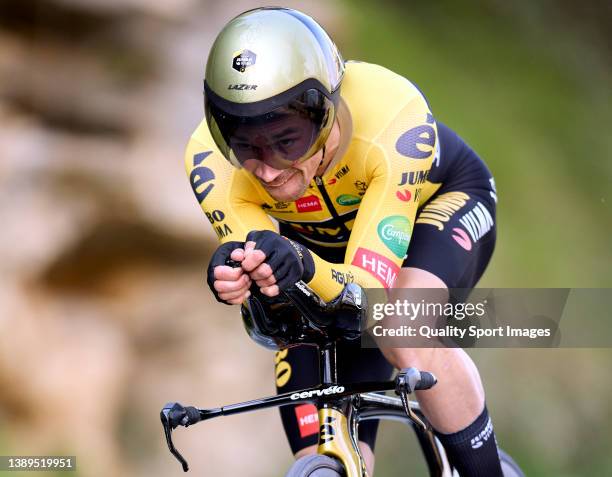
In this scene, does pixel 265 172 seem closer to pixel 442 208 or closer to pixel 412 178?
pixel 412 178

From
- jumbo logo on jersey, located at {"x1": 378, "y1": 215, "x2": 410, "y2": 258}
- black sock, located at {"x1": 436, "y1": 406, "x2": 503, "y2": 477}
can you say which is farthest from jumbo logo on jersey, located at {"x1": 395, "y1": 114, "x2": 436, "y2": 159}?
black sock, located at {"x1": 436, "y1": 406, "x2": 503, "y2": 477}

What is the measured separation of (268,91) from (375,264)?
2.12ft

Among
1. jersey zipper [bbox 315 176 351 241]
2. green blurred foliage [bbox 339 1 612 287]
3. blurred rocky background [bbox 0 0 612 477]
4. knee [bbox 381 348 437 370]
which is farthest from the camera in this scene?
green blurred foliage [bbox 339 1 612 287]

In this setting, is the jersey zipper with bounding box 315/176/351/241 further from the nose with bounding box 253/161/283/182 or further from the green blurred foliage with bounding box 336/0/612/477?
the green blurred foliage with bounding box 336/0/612/477

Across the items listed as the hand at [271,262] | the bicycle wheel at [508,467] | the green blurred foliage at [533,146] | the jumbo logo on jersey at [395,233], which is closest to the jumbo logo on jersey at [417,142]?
the jumbo logo on jersey at [395,233]

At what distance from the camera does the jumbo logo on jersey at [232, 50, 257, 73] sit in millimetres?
3076

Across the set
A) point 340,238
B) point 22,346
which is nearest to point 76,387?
point 22,346

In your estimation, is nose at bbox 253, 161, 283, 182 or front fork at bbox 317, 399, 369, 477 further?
nose at bbox 253, 161, 283, 182

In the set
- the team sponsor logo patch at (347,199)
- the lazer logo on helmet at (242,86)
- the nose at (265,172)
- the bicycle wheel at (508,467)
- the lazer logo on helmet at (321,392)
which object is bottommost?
the bicycle wheel at (508,467)

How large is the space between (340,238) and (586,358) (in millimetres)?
4196

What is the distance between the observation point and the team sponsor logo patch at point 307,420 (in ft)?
12.4

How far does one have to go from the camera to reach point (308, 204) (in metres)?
3.65

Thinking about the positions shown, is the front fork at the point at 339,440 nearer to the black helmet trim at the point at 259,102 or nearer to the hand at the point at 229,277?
the hand at the point at 229,277

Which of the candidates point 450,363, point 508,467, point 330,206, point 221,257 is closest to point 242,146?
point 221,257
